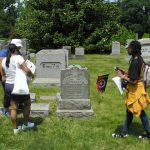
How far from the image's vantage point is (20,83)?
8.68 m

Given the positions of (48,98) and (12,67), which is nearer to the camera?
(12,67)

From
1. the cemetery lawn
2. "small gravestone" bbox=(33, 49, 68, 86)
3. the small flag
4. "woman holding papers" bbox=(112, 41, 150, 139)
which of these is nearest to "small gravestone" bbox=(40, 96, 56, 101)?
the cemetery lawn

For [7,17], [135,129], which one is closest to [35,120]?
[135,129]

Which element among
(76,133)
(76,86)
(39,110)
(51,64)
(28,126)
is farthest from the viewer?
(51,64)

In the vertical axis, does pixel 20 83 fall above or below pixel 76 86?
above

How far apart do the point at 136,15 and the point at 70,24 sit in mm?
55639

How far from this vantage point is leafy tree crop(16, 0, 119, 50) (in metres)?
32.0

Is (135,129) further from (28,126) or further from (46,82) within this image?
(46,82)

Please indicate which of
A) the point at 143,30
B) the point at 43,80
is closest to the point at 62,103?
the point at 43,80

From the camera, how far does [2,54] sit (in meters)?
11.0

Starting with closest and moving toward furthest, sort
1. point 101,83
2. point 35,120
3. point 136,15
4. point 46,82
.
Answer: point 35,120, point 101,83, point 46,82, point 136,15

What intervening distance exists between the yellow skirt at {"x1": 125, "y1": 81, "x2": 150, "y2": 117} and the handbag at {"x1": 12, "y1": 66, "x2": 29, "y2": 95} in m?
1.97

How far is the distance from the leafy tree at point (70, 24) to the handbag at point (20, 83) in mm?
23042

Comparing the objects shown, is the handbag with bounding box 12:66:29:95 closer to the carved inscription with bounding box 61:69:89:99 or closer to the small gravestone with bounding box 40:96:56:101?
the carved inscription with bounding box 61:69:89:99
